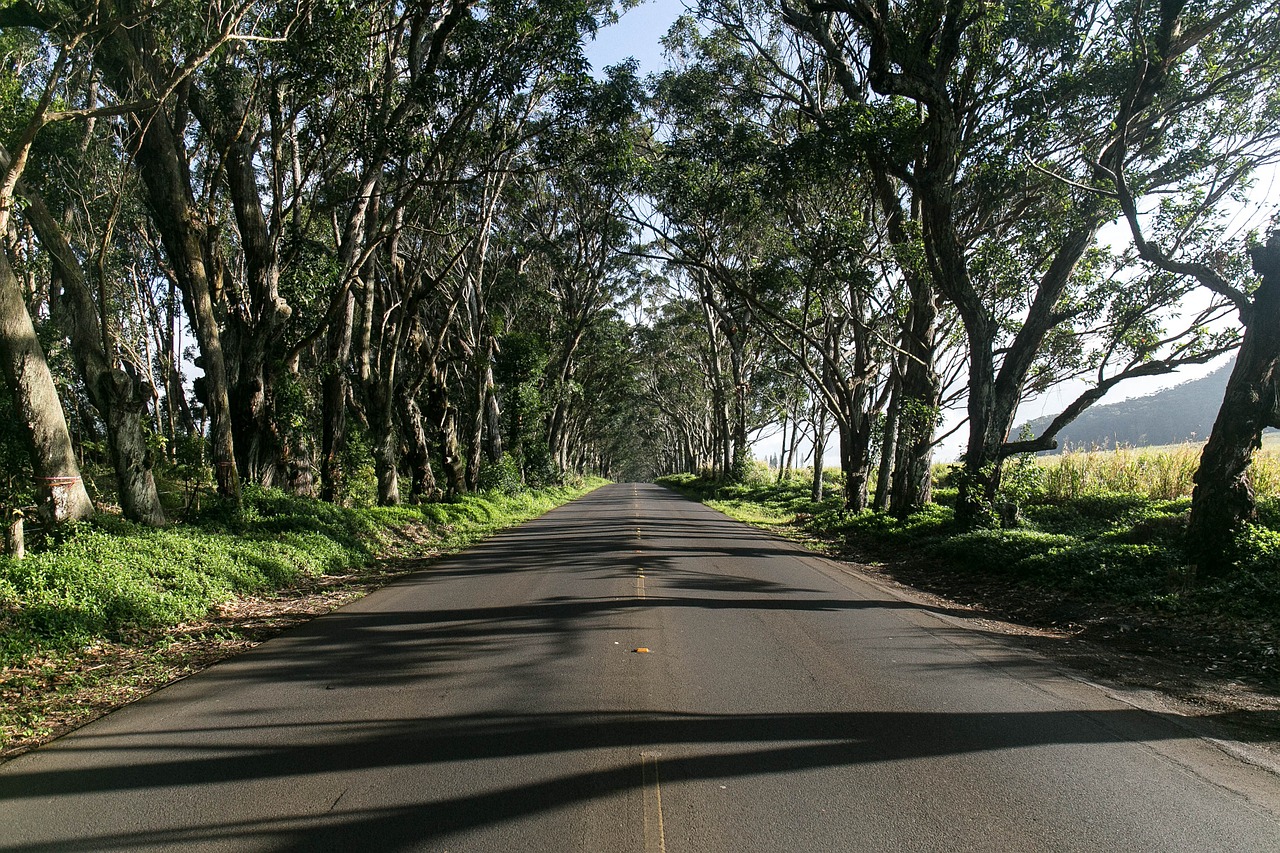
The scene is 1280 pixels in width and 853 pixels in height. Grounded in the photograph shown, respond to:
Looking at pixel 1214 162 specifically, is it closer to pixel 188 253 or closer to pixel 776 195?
pixel 776 195

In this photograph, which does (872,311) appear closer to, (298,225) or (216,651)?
(298,225)

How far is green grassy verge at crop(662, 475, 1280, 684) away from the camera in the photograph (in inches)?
302

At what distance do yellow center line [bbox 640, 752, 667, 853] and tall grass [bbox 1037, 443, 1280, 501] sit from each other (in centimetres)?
1546

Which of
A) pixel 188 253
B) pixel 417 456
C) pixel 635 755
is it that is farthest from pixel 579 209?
pixel 635 755

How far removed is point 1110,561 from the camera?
9.76 meters

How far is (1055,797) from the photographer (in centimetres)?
386

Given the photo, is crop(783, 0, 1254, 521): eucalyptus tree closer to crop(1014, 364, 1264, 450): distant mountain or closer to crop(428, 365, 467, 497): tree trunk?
crop(428, 365, 467, 497): tree trunk

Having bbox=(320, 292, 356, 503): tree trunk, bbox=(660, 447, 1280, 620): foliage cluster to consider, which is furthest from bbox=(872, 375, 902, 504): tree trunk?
bbox=(320, 292, 356, 503): tree trunk

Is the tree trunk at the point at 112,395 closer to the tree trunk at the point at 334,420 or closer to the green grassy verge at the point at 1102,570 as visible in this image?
the tree trunk at the point at 334,420

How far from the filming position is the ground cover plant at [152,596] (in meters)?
5.95

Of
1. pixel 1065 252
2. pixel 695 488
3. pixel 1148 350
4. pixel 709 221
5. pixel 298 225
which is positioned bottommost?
pixel 695 488

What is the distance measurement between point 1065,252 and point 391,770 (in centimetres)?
1419

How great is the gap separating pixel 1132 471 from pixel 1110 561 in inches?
489

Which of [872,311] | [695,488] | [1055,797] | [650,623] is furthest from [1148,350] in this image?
[695,488]
